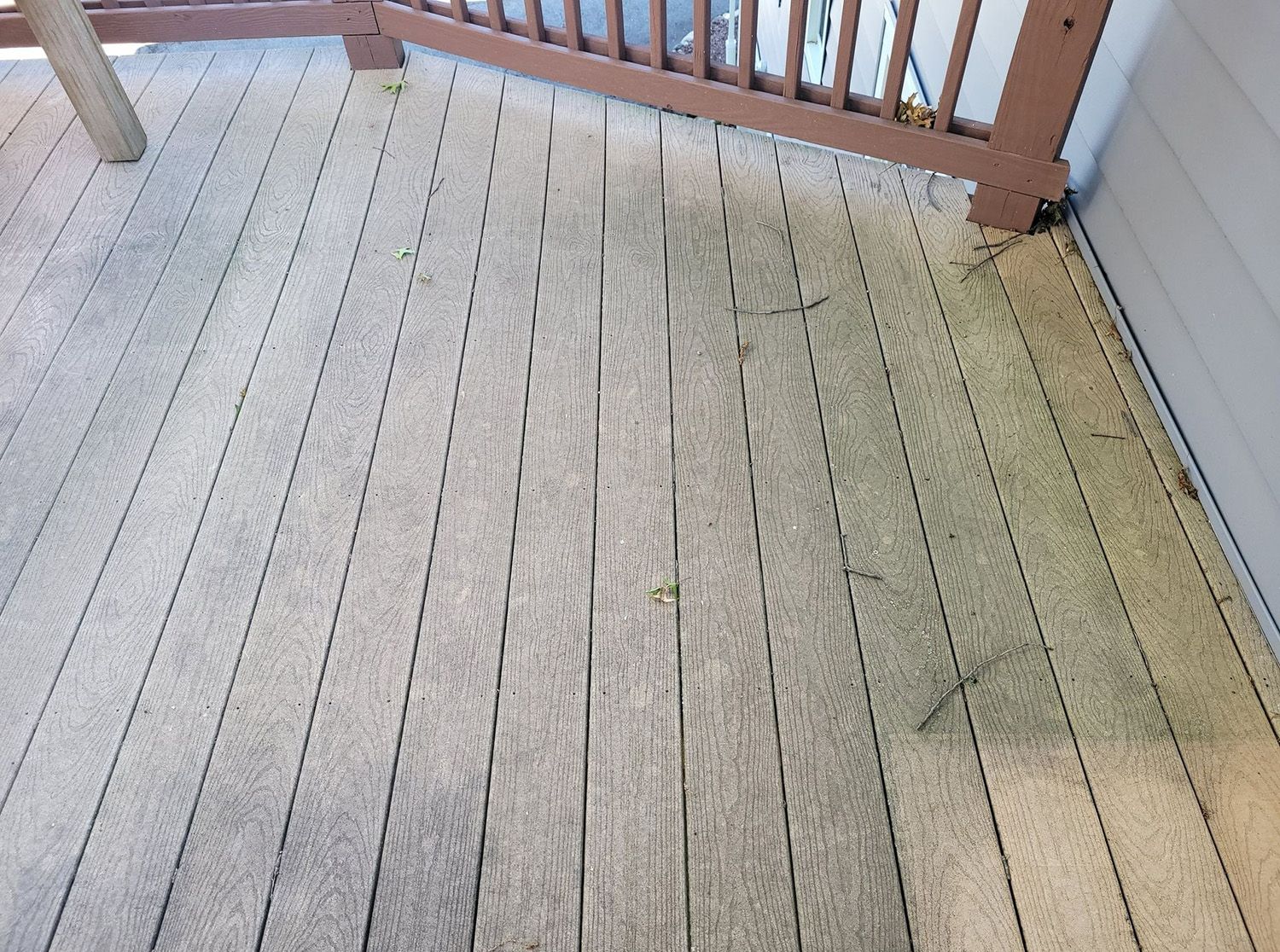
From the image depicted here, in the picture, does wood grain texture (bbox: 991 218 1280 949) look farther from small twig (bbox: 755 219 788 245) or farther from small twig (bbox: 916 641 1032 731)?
small twig (bbox: 755 219 788 245)

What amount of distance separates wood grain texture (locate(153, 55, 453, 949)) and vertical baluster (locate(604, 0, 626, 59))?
0.67 metres

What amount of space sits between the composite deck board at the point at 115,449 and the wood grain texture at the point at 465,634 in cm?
61

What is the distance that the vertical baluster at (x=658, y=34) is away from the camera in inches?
98.8

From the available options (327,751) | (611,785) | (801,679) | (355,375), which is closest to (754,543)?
(801,679)

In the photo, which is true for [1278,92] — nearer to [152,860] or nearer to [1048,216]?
[1048,216]

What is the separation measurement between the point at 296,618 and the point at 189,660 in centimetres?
19

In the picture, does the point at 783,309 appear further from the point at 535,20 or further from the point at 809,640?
the point at 535,20

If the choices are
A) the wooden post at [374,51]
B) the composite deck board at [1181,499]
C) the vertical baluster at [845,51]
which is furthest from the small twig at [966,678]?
the wooden post at [374,51]

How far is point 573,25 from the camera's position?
268 centimetres

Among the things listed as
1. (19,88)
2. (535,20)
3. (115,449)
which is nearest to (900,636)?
(115,449)

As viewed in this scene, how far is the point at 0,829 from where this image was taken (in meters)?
1.51

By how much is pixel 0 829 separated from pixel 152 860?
10.6 inches

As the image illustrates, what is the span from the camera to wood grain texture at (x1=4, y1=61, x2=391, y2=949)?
1.44 m

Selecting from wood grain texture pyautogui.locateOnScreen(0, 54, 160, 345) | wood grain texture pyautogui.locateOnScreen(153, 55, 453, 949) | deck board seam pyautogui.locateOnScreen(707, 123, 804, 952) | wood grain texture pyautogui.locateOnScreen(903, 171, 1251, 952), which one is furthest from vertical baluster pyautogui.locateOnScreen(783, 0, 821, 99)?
wood grain texture pyautogui.locateOnScreen(0, 54, 160, 345)
